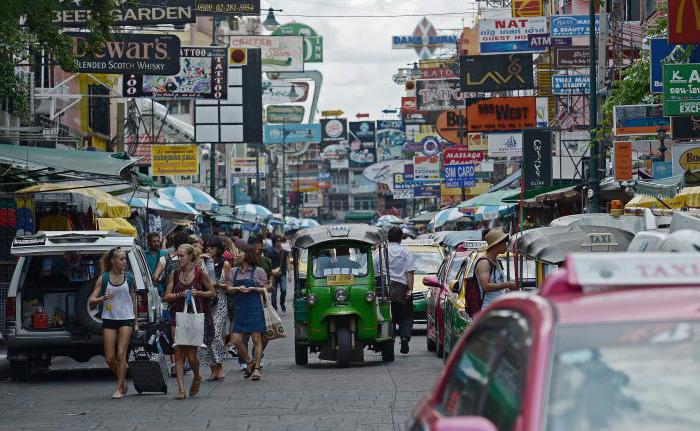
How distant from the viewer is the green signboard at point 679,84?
19.4 m

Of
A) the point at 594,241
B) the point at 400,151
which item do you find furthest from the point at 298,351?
the point at 400,151

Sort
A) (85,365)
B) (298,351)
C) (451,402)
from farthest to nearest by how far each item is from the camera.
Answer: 1. (85,365)
2. (298,351)
3. (451,402)

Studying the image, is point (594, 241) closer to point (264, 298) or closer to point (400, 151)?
point (264, 298)

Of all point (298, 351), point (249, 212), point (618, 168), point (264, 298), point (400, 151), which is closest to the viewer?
point (264, 298)

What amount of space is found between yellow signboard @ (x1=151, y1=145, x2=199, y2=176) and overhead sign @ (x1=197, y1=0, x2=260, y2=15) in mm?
8039

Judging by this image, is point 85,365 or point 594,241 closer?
point 594,241

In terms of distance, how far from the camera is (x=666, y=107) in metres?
19.5

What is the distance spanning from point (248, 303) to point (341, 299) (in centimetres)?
167

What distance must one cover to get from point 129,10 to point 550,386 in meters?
20.6

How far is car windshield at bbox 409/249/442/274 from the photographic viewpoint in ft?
84.3

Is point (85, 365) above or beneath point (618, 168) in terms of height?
beneath

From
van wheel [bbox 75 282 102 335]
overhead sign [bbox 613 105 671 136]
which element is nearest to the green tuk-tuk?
van wheel [bbox 75 282 102 335]

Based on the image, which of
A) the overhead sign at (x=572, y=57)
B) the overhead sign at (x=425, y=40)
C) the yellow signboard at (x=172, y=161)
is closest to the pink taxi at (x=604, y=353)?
the overhead sign at (x=572, y=57)

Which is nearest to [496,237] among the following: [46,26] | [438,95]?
[46,26]
